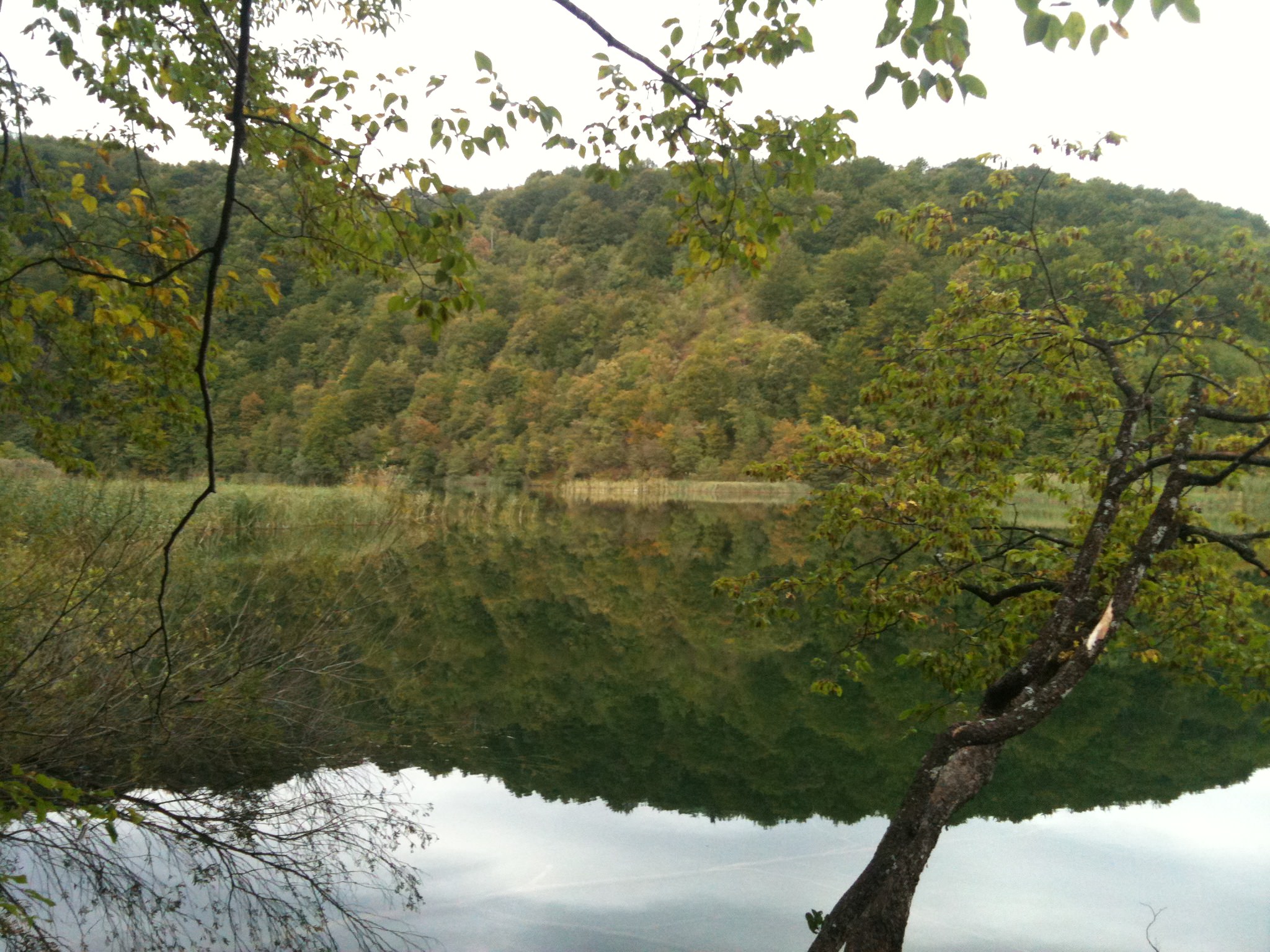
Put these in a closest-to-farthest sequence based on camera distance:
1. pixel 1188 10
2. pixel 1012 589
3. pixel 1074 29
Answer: pixel 1188 10 → pixel 1074 29 → pixel 1012 589

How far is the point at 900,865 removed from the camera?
12.8ft

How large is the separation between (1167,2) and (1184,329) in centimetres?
405

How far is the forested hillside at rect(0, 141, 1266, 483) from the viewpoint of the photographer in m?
67.8

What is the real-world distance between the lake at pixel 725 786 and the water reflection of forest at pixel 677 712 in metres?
0.04

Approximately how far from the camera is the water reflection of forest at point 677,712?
304 inches

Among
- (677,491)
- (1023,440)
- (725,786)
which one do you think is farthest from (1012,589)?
(677,491)

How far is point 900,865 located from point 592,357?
88303mm

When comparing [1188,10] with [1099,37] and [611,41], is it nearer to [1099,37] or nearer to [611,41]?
[1099,37]

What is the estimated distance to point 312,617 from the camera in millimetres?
10156

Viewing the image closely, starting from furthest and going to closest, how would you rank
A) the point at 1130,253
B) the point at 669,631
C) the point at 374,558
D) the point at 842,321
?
the point at 842,321, the point at 374,558, the point at 669,631, the point at 1130,253

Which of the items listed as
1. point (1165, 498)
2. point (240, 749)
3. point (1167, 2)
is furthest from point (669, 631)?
point (1167, 2)

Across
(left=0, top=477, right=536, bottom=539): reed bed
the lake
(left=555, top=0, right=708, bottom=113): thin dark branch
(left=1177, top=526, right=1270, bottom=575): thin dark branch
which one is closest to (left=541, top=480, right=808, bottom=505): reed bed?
(left=0, top=477, right=536, bottom=539): reed bed

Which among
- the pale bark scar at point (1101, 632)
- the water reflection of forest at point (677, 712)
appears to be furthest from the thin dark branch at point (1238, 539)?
the water reflection of forest at point (677, 712)

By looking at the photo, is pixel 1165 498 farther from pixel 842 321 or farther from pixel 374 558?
pixel 842 321
